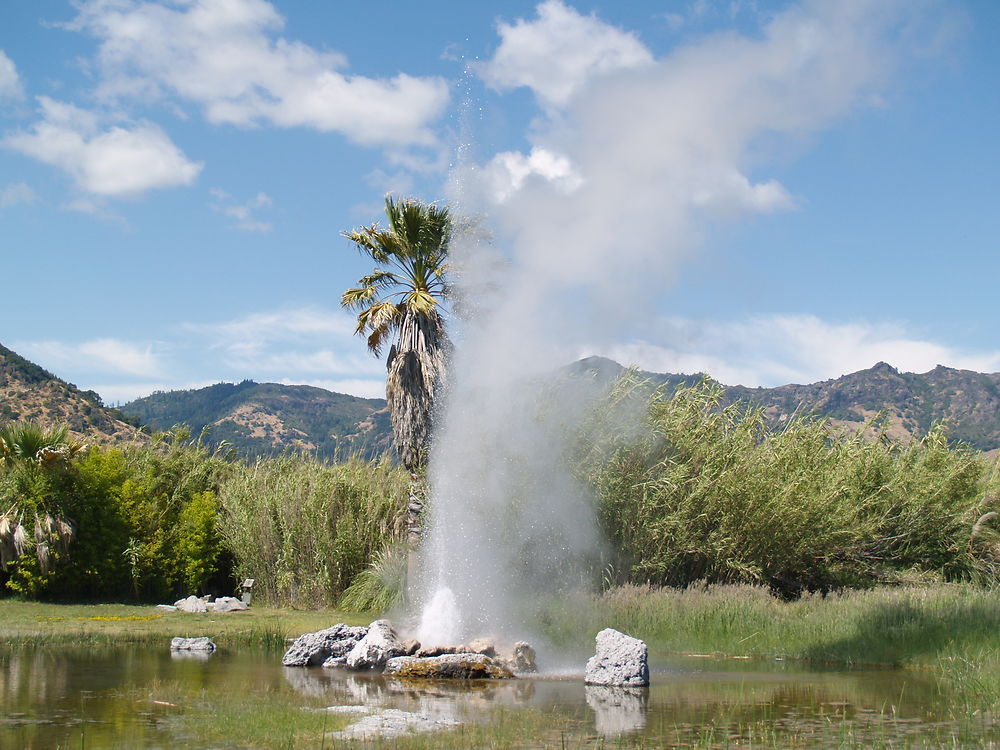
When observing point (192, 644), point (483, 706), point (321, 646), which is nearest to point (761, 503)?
point (321, 646)

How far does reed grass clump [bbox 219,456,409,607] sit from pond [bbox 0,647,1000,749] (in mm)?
10021

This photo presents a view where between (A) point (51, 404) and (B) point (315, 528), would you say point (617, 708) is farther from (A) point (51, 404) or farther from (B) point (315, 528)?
(A) point (51, 404)

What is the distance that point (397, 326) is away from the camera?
80.4 feet

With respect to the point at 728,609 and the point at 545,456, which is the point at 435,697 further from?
the point at 545,456

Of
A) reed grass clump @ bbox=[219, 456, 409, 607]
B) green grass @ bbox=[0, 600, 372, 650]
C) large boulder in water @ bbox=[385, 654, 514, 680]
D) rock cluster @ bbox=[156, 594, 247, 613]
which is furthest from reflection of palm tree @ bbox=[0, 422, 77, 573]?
large boulder in water @ bbox=[385, 654, 514, 680]

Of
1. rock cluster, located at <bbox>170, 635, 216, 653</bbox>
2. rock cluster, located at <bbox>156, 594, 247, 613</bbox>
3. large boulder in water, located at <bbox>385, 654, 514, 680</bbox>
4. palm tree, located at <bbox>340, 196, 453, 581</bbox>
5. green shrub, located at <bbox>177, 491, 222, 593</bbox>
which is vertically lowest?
rock cluster, located at <bbox>156, 594, 247, 613</bbox>

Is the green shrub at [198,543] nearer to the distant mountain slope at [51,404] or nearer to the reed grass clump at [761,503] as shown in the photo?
the reed grass clump at [761,503]

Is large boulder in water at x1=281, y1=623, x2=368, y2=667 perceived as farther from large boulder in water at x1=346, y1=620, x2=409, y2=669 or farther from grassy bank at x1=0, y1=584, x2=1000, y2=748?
grassy bank at x1=0, y1=584, x2=1000, y2=748

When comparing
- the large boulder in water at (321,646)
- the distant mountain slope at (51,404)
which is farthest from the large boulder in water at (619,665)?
the distant mountain slope at (51,404)

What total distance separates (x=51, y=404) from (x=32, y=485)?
65233mm

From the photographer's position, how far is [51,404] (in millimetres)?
84250

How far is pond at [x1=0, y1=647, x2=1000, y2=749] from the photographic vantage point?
850cm

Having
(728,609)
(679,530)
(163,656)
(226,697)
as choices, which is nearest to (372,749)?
(226,697)

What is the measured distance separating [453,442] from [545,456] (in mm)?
4104
